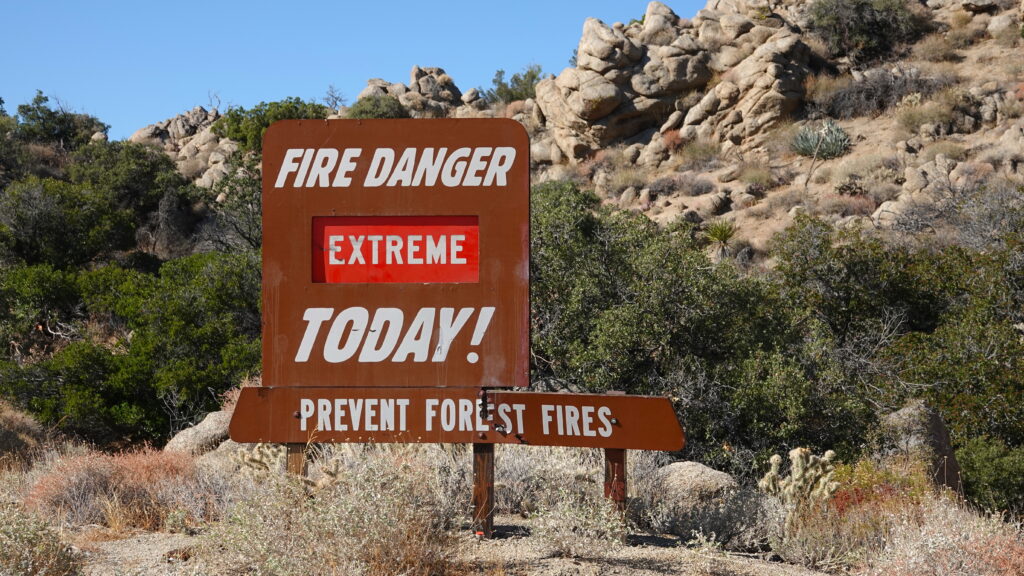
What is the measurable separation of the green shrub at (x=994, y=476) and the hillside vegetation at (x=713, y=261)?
31 mm

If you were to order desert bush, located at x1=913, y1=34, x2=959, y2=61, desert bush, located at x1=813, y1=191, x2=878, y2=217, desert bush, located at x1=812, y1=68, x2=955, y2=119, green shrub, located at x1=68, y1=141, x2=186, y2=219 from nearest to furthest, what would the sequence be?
desert bush, located at x1=813, y1=191, x2=878, y2=217
desert bush, located at x1=812, y1=68, x2=955, y2=119
green shrub, located at x1=68, y1=141, x2=186, y2=219
desert bush, located at x1=913, y1=34, x2=959, y2=61

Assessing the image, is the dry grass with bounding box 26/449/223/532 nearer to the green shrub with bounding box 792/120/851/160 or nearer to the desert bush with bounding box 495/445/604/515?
the desert bush with bounding box 495/445/604/515

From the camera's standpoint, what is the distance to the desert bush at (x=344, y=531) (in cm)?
461

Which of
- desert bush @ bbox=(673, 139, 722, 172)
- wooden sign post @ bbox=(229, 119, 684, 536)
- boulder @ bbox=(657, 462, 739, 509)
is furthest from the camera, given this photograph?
desert bush @ bbox=(673, 139, 722, 172)

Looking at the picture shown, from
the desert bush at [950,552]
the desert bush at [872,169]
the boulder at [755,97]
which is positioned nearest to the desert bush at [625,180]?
the boulder at [755,97]

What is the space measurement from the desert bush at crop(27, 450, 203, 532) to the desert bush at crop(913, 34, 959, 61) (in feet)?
116

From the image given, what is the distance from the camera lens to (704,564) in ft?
17.1

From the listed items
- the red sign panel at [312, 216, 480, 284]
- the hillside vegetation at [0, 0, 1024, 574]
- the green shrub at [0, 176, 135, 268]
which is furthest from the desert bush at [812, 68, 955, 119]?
the red sign panel at [312, 216, 480, 284]

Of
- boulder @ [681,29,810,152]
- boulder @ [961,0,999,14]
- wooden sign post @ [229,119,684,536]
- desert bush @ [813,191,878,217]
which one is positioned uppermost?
boulder @ [961,0,999,14]

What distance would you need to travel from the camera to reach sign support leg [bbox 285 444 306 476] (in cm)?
589

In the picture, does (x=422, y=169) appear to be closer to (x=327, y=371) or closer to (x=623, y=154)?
(x=327, y=371)

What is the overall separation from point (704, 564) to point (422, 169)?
296 cm

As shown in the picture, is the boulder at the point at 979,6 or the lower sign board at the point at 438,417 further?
the boulder at the point at 979,6

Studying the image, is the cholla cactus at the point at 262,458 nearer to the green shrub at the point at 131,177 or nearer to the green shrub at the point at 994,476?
the green shrub at the point at 994,476
